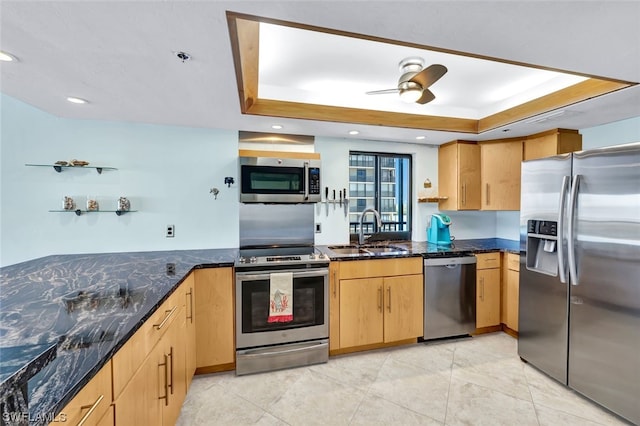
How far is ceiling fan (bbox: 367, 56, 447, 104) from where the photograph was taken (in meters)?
1.64

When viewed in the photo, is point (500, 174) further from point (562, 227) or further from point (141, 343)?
point (141, 343)

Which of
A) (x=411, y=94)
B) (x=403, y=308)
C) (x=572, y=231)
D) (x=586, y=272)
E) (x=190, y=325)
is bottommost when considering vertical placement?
(x=403, y=308)

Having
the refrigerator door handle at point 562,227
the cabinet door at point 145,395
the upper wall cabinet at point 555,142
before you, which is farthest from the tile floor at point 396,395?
the upper wall cabinet at point 555,142

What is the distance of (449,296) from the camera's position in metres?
2.79

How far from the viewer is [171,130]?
273cm

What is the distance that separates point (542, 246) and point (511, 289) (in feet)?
2.48

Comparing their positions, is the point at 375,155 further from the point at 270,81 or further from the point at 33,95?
the point at 33,95

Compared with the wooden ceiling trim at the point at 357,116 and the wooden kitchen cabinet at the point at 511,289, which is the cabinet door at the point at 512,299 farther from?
the wooden ceiling trim at the point at 357,116

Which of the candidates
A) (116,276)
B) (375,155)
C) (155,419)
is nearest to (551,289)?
(375,155)

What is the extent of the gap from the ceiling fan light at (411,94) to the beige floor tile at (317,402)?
2.16 meters

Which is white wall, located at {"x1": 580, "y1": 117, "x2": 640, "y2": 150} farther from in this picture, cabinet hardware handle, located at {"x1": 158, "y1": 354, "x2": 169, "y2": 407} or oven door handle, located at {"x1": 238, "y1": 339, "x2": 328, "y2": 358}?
cabinet hardware handle, located at {"x1": 158, "y1": 354, "x2": 169, "y2": 407}

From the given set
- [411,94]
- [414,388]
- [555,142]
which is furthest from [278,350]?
[555,142]

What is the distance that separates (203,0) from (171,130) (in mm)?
1982

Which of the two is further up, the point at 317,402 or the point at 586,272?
the point at 586,272
